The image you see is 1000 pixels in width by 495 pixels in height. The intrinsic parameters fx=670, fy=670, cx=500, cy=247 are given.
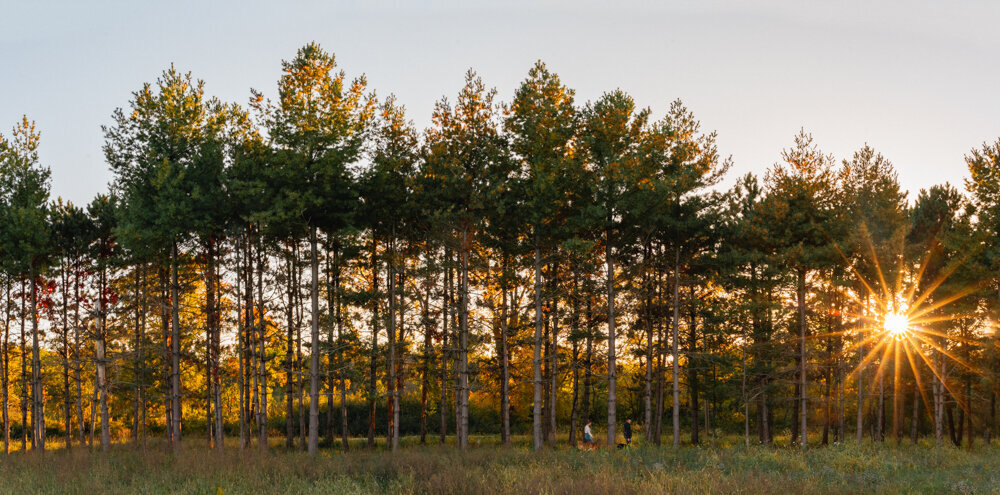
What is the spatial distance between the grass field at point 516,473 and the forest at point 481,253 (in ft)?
22.4

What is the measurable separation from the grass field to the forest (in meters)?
6.82

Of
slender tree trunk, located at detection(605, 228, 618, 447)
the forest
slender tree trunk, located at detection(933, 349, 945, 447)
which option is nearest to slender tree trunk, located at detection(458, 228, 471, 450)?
the forest

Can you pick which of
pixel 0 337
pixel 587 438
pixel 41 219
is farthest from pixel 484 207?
pixel 0 337

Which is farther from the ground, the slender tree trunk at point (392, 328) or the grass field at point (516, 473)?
the slender tree trunk at point (392, 328)

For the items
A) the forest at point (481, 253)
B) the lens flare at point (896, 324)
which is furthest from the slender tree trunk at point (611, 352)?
the lens flare at point (896, 324)

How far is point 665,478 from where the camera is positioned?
13.4 metres

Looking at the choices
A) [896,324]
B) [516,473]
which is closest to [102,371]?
[516,473]

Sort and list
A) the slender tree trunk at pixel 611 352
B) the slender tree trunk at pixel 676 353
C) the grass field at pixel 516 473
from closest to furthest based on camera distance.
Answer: the grass field at pixel 516 473
the slender tree trunk at pixel 611 352
the slender tree trunk at pixel 676 353

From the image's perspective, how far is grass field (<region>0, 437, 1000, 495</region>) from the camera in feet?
42.7

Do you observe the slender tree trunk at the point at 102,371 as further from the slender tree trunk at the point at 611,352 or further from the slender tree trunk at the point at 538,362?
the slender tree trunk at the point at 611,352

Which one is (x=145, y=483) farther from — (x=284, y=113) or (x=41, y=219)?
(x=41, y=219)

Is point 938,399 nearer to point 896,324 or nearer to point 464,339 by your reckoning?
point 896,324

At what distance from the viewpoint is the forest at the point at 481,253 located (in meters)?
25.9

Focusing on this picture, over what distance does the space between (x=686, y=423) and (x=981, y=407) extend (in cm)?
1925
